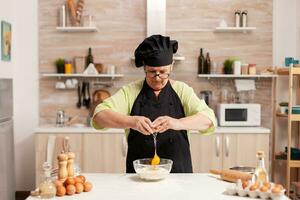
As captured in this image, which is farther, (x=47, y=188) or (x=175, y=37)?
(x=175, y=37)


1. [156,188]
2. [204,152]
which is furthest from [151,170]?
[204,152]

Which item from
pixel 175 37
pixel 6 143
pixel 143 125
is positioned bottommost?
pixel 6 143

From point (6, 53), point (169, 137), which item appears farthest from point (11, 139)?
point (169, 137)

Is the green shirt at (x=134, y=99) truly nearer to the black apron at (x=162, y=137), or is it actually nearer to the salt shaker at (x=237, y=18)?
the black apron at (x=162, y=137)

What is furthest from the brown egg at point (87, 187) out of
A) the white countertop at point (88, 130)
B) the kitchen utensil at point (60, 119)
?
the kitchen utensil at point (60, 119)

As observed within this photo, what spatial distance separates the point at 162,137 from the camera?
2.60m

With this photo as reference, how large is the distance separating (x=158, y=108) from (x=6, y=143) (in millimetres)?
2170

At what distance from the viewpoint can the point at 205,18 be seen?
17.0 feet

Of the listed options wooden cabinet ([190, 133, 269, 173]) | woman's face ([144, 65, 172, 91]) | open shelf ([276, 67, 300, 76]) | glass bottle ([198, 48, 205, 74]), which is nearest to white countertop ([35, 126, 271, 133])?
wooden cabinet ([190, 133, 269, 173])

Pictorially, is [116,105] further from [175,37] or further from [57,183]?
[175,37]

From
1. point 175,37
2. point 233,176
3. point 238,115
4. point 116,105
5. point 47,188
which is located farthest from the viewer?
point 175,37

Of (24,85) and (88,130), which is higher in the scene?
(24,85)

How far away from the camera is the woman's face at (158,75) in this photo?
250 centimetres

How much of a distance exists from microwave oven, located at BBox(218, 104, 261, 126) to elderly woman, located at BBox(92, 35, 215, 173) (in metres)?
2.32
